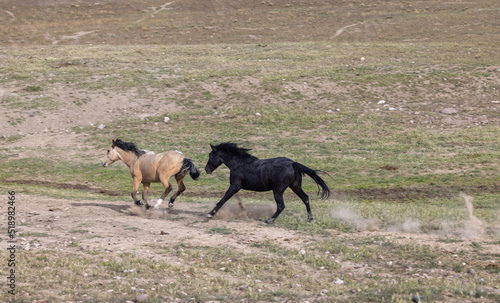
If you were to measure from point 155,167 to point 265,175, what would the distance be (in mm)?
3153

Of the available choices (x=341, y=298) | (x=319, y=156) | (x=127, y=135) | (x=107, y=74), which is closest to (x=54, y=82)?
(x=107, y=74)

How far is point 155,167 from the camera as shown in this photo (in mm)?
14383

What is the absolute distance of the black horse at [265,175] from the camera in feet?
41.2

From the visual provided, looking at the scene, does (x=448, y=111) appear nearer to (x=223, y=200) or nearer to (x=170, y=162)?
(x=170, y=162)

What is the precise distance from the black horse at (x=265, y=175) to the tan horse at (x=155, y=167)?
1.09 metres

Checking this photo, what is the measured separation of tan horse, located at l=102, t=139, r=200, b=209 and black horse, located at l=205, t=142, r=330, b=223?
1093 millimetres

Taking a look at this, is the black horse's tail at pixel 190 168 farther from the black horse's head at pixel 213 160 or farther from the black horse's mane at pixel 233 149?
the black horse's mane at pixel 233 149

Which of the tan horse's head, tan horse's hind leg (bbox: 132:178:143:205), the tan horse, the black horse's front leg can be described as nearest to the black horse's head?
the tan horse

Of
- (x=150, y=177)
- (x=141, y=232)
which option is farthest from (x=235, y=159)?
(x=141, y=232)

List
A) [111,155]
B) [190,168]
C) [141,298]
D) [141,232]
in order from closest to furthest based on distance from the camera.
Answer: [141,298]
[141,232]
[190,168]
[111,155]

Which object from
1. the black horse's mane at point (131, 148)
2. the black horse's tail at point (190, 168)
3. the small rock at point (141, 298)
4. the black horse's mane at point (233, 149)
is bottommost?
the black horse's tail at point (190, 168)

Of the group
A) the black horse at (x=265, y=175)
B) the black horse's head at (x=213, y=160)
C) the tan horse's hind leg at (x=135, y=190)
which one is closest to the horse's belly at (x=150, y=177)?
the tan horse's hind leg at (x=135, y=190)

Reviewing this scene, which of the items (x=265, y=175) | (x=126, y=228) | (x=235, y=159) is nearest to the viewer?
(x=126, y=228)

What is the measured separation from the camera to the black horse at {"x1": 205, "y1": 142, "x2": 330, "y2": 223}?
1256cm
